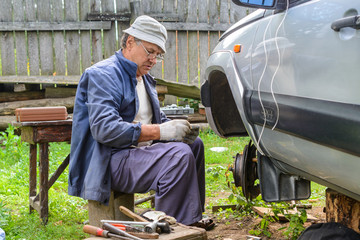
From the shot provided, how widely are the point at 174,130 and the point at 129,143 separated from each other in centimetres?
35

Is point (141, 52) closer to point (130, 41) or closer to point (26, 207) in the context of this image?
point (130, 41)

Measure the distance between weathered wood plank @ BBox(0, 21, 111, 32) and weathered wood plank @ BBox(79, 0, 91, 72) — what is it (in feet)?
0.37

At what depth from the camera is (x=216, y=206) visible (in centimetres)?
424

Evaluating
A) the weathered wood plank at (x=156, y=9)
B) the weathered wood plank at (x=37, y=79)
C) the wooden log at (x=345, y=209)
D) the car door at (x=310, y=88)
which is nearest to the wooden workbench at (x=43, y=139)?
the car door at (x=310, y=88)

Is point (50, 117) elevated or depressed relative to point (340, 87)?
depressed

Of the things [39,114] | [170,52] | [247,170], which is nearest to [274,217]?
[247,170]

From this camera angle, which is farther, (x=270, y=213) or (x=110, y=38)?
(x=110, y=38)

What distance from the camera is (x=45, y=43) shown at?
7863mm

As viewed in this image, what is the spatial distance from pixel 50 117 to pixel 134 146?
89 cm

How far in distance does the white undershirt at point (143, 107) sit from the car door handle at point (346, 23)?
2.05m

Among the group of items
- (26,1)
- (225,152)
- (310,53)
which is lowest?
(225,152)

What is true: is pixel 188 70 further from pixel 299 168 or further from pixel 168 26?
pixel 299 168

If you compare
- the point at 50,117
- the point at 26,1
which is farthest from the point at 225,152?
the point at 26,1

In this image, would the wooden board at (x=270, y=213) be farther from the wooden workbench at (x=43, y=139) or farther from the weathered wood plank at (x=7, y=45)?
the weathered wood plank at (x=7, y=45)
